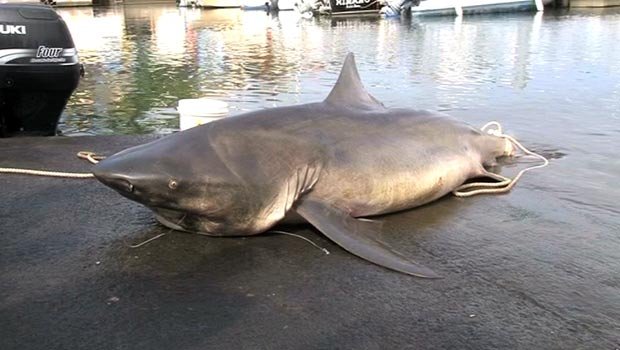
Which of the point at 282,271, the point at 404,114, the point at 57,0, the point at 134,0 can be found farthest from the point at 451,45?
the point at 134,0

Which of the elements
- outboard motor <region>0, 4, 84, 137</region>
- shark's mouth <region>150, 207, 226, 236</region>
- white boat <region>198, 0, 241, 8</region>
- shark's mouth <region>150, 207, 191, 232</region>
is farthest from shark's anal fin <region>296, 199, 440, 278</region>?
white boat <region>198, 0, 241, 8</region>

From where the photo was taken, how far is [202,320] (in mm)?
2465

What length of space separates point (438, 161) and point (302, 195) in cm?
107

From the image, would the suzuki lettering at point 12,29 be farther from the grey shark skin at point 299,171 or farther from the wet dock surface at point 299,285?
the grey shark skin at point 299,171

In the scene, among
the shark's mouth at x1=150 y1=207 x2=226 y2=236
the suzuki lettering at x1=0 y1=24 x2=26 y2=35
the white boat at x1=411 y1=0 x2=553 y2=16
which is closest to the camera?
the shark's mouth at x1=150 y1=207 x2=226 y2=236

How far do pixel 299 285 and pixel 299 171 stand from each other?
0.70m

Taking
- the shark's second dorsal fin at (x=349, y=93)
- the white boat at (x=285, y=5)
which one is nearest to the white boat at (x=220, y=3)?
the white boat at (x=285, y=5)

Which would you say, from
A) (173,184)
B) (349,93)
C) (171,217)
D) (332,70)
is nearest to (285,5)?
(332,70)

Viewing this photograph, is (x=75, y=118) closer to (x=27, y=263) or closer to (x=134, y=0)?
A: (x=27, y=263)

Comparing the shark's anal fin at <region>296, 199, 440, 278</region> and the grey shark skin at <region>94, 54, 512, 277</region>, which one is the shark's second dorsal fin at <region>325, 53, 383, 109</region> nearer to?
the grey shark skin at <region>94, 54, 512, 277</region>

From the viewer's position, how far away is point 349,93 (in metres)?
4.01

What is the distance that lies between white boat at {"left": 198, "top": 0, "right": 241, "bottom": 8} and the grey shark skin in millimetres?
57184

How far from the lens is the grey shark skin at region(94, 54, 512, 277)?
2984 millimetres

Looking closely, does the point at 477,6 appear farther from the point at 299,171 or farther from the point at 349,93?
the point at 299,171
